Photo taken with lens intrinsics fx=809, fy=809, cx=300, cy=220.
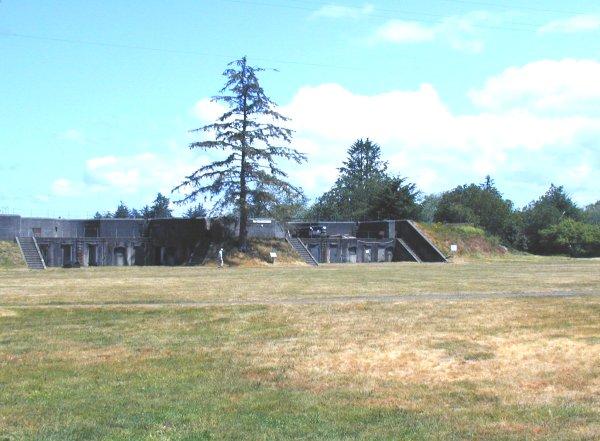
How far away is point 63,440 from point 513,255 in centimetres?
8177

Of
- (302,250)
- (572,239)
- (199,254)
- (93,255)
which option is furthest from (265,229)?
(572,239)

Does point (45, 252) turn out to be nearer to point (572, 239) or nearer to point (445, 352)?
point (445, 352)

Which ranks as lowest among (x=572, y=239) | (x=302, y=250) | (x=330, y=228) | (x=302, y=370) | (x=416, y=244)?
(x=302, y=370)

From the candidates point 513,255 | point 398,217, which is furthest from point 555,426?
point 398,217

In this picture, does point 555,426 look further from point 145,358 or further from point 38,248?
point 38,248

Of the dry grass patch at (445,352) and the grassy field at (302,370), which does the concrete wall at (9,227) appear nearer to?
the grassy field at (302,370)

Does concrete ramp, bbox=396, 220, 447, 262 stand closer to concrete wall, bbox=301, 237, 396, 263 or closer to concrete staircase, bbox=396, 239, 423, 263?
concrete staircase, bbox=396, 239, 423, 263

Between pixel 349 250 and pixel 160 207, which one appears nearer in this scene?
pixel 349 250

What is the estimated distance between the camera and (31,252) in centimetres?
A: 6359

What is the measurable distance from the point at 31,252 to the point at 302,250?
76.1ft

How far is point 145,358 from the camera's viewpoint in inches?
635

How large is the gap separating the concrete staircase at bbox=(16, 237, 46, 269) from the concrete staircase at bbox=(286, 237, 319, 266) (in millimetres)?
21900

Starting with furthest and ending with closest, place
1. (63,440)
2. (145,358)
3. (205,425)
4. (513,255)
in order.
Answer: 1. (513,255)
2. (145,358)
3. (205,425)
4. (63,440)

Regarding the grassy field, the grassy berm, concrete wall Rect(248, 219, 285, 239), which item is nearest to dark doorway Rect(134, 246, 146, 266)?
concrete wall Rect(248, 219, 285, 239)
